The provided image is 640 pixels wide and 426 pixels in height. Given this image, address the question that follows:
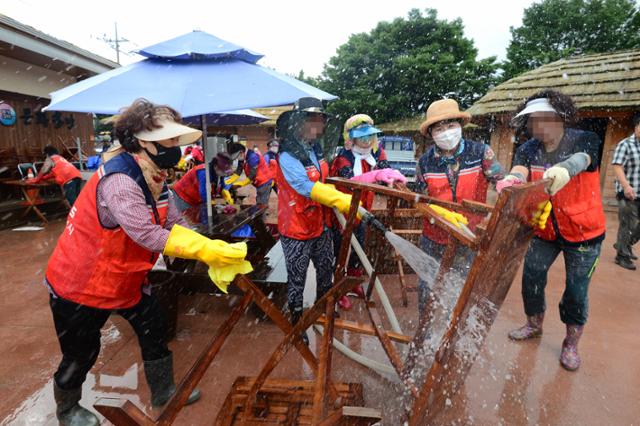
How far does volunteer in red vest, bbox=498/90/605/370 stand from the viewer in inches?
92.0

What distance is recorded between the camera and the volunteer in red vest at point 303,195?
257 centimetres

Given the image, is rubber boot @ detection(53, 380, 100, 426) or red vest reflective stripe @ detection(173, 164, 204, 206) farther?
red vest reflective stripe @ detection(173, 164, 204, 206)

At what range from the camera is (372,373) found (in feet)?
8.78

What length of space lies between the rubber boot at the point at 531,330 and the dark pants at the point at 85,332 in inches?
109

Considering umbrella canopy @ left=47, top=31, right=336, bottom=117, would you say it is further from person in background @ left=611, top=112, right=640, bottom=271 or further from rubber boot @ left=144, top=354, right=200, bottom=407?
person in background @ left=611, top=112, right=640, bottom=271

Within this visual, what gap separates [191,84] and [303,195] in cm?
136

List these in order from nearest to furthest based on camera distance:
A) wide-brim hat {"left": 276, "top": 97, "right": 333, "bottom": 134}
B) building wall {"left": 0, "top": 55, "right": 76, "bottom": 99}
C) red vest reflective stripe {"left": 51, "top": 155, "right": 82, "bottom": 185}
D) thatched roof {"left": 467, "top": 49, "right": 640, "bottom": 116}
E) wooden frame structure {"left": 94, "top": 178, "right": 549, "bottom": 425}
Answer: wooden frame structure {"left": 94, "top": 178, "right": 549, "bottom": 425} < wide-brim hat {"left": 276, "top": 97, "right": 333, "bottom": 134} < red vest reflective stripe {"left": 51, "top": 155, "right": 82, "bottom": 185} < building wall {"left": 0, "top": 55, "right": 76, "bottom": 99} < thatched roof {"left": 467, "top": 49, "right": 640, "bottom": 116}

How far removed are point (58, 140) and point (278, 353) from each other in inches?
439

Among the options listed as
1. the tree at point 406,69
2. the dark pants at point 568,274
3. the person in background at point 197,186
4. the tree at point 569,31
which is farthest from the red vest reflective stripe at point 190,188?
the tree at point 569,31

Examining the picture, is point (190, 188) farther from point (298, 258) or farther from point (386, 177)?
point (386, 177)

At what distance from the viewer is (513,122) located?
2.60m

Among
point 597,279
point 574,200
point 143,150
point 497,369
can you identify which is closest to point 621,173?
point 597,279

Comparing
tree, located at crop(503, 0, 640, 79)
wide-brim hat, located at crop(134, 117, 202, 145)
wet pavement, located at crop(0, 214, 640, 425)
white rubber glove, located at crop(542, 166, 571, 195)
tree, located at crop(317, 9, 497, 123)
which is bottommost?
wet pavement, located at crop(0, 214, 640, 425)

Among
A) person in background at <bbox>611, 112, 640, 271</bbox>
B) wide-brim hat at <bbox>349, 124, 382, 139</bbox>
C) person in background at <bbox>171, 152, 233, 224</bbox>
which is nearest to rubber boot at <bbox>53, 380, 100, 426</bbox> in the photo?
person in background at <bbox>171, 152, 233, 224</bbox>
